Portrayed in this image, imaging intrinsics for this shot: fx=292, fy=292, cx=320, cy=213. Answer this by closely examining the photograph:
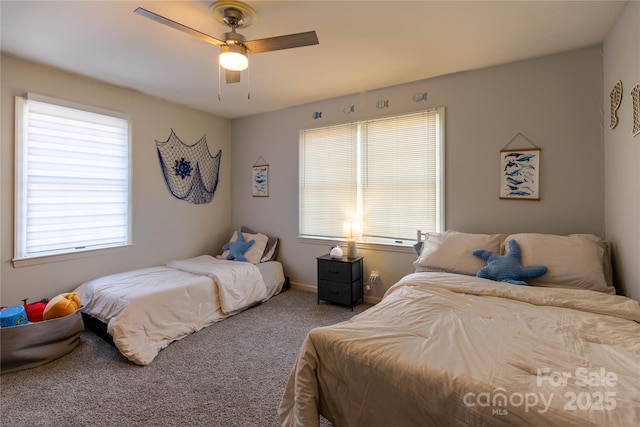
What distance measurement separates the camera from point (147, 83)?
10.5ft

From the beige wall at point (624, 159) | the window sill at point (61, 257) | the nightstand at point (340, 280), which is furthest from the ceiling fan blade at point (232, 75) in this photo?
the beige wall at point (624, 159)

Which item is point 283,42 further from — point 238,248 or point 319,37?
point 238,248

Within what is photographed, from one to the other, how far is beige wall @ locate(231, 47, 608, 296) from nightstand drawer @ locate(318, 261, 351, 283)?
397 millimetres

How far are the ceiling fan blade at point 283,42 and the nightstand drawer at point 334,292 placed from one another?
2.42 meters

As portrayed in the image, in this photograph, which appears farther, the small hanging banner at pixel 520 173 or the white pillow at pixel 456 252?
the small hanging banner at pixel 520 173

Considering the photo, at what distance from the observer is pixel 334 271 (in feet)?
11.1

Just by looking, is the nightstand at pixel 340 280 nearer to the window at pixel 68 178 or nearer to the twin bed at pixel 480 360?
the twin bed at pixel 480 360

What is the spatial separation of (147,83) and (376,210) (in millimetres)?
2943

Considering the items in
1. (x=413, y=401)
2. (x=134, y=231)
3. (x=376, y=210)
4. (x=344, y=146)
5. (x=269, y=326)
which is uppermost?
(x=344, y=146)

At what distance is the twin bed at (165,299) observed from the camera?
2.37m

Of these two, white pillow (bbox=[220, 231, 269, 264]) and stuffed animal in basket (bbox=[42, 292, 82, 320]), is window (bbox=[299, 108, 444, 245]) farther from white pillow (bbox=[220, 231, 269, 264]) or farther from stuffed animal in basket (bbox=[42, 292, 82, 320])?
stuffed animal in basket (bbox=[42, 292, 82, 320])

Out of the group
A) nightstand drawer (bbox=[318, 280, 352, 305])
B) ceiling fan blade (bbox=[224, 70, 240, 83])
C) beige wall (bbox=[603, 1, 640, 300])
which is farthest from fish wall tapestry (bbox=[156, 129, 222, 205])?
beige wall (bbox=[603, 1, 640, 300])

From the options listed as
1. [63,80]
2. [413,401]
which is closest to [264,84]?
[63,80]

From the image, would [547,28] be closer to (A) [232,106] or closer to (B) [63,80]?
(A) [232,106]
